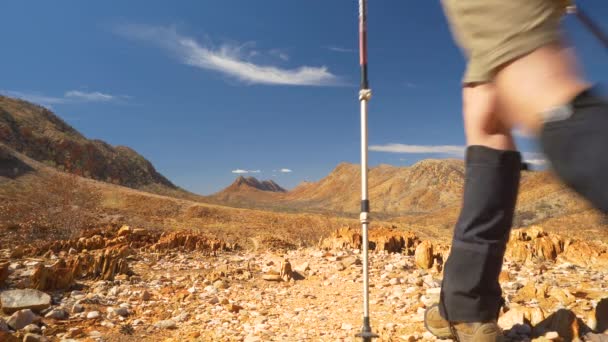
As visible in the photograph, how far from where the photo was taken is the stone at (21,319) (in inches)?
155

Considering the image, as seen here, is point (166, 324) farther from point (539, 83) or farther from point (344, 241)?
point (344, 241)

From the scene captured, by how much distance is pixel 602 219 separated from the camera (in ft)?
4.07

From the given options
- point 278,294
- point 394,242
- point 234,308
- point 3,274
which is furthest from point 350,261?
point 3,274

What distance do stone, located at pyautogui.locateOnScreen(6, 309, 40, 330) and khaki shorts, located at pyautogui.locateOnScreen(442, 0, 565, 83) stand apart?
463cm

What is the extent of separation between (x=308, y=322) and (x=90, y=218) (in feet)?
50.8

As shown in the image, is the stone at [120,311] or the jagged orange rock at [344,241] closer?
the stone at [120,311]

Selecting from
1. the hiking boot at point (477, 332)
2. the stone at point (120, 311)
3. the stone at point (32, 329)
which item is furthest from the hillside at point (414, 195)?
the stone at point (120, 311)

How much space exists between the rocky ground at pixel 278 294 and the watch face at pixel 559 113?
7.81ft

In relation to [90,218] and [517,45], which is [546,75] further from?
[90,218]

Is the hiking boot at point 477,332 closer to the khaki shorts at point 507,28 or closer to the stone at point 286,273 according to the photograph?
the khaki shorts at point 507,28

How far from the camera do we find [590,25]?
148 centimetres

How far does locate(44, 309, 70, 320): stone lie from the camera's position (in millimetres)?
4311

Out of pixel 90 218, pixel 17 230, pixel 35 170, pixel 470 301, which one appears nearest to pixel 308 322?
pixel 470 301

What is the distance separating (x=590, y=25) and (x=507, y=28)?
1.31 feet
